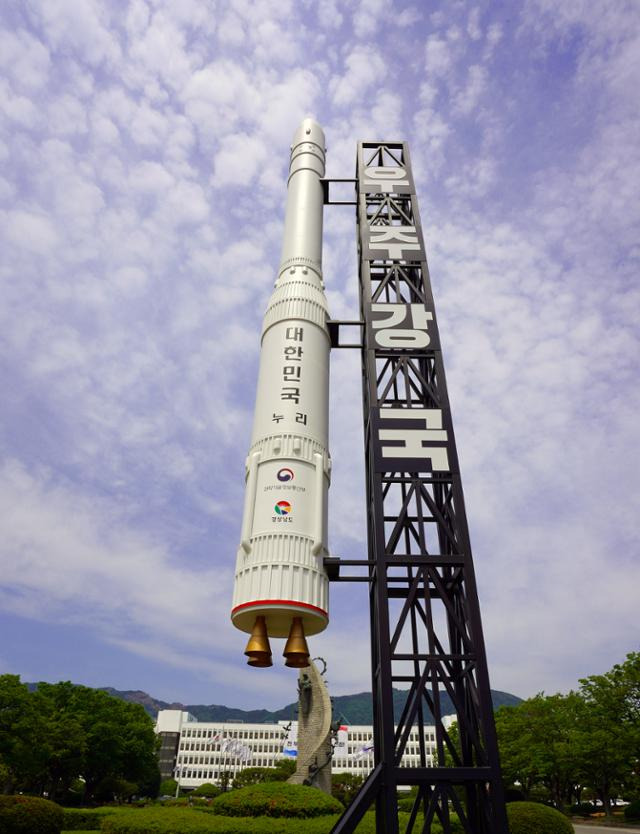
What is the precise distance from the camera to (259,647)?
38.9ft

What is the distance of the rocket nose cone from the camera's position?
68.1ft

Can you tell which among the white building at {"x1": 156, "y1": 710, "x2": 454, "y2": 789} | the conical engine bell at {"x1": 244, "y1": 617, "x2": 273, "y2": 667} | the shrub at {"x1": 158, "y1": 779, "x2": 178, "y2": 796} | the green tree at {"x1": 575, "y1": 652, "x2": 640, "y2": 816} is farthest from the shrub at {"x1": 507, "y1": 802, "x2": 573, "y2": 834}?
the white building at {"x1": 156, "y1": 710, "x2": 454, "y2": 789}

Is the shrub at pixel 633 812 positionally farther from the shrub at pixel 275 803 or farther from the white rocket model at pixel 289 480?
the white rocket model at pixel 289 480

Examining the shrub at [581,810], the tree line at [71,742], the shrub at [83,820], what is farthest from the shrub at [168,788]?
the shrub at [83,820]

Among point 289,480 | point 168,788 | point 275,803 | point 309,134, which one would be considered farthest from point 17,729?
point 168,788

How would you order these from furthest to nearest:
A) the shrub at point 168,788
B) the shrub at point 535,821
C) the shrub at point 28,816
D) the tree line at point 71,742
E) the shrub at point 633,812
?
the shrub at point 168,788, the shrub at point 633,812, the tree line at point 71,742, the shrub at point 535,821, the shrub at point 28,816

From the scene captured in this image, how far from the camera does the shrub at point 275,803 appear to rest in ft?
59.7

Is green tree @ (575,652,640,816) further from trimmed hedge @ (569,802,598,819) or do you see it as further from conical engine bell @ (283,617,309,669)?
conical engine bell @ (283,617,309,669)

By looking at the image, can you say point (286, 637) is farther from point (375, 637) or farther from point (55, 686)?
point (55, 686)

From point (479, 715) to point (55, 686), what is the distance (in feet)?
142

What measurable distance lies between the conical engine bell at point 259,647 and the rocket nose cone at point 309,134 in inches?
633

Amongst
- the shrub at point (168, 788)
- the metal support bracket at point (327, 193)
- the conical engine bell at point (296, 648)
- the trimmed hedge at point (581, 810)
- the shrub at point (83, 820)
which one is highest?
the metal support bracket at point (327, 193)

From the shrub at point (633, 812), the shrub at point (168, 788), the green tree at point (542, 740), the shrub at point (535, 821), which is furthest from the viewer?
the shrub at point (168, 788)

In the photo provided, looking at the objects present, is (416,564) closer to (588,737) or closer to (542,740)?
(588,737)
